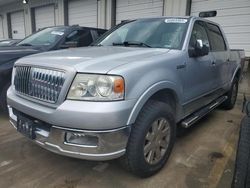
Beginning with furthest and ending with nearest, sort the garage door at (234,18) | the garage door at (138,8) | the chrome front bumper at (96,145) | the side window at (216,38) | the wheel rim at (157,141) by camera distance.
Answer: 1. the garage door at (138,8)
2. the garage door at (234,18)
3. the side window at (216,38)
4. the wheel rim at (157,141)
5. the chrome front bumper at (96,145)

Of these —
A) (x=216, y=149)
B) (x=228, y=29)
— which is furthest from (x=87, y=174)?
(x=228, y=29)

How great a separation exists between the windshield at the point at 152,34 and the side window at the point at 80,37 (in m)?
1.58

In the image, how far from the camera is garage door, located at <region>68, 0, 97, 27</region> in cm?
1121

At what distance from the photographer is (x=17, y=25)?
54.2 ft

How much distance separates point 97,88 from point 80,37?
3.51 metres

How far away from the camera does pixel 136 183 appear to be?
2541mm

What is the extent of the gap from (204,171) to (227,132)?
150 cm

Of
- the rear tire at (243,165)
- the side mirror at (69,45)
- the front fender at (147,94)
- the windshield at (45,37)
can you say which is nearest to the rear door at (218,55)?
the front fender at (147,94)

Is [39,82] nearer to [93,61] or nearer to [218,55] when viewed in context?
[93,61]

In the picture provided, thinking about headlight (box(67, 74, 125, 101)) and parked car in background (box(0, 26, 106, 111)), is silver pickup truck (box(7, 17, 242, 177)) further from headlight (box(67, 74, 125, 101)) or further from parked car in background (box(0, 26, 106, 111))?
parked car in background (box(0, 26, 106, 111))

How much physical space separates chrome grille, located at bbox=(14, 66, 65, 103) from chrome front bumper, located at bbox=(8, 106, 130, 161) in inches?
12.3

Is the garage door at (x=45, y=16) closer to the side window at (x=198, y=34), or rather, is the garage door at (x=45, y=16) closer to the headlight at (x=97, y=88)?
the side window at (x=198, y=34)

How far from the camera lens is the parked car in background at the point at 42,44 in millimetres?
4016

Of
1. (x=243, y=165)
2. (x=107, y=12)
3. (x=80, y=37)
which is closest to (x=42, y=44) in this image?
(x=80, y=37)
